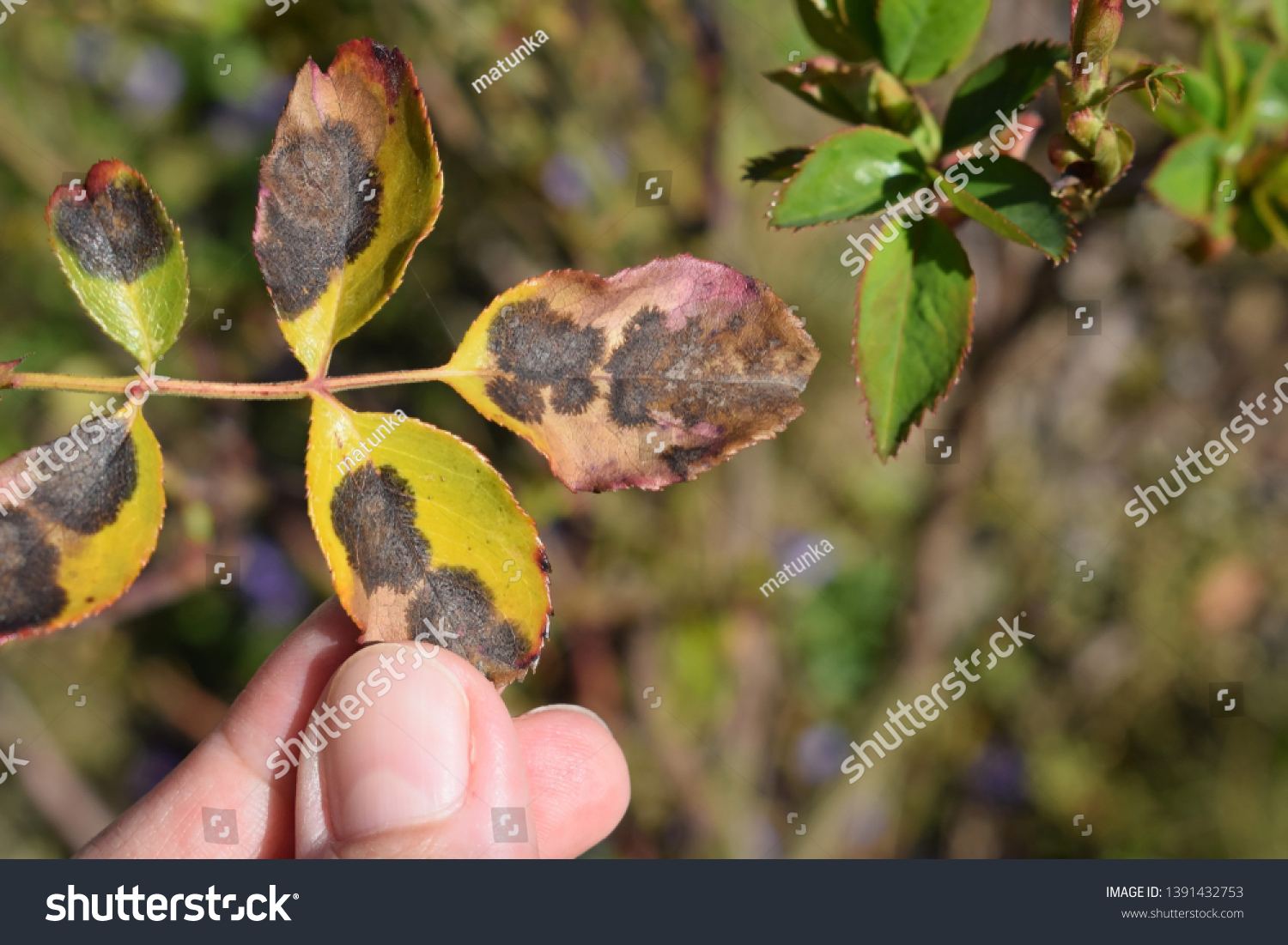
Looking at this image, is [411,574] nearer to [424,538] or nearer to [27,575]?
[424,538]

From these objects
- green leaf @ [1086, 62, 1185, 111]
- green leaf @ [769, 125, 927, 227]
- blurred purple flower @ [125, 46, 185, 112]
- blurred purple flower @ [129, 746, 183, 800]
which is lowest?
blurred purple flower @ [129, 746, 183, 800]

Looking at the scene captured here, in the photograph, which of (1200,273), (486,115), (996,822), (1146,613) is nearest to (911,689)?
(996,822)

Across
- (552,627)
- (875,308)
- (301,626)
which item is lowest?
(552,627)

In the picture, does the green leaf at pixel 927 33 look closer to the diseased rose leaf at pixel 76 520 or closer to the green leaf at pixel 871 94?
the green leaf at pixel 871 94

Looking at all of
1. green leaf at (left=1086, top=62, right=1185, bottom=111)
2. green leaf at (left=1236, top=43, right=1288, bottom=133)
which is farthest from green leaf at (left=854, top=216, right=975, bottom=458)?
green leaf at (left=1236, top=43, right=1288, bottom=133)

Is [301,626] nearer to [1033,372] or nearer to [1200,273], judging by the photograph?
[1033,372]

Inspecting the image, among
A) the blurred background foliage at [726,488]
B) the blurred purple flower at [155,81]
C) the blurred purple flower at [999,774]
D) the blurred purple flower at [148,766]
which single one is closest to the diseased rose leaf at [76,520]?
the blurred background foliage at [726,488]

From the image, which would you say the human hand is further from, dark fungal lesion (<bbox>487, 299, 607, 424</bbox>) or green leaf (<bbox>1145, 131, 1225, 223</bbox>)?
green leaf (<bbox>1145, 131, 1225, 223</bbox>)
